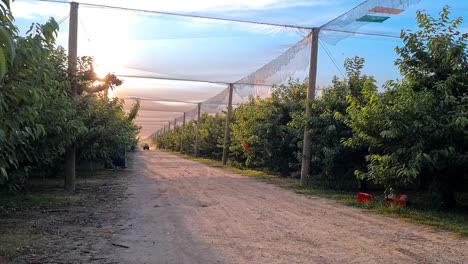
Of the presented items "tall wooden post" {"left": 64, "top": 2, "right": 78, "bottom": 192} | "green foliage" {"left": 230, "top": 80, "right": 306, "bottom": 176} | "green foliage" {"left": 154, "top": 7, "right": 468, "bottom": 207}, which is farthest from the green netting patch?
"tall wooden post" {"left": 64, "top": 2, "right": 78, "bottom": 192}

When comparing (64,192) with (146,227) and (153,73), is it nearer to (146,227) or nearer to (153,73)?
(146,227)

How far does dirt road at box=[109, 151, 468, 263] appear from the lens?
19.5ft

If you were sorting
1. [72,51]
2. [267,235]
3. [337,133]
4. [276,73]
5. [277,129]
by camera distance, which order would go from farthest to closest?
[277,129], [276,73], [337,133], [72,51], [267,235]

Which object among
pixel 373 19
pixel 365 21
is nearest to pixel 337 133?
pixel 365 21

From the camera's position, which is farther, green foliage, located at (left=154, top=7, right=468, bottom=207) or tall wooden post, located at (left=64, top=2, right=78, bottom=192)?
tall wooden post, located at (left=64, top=2, right=78, bottom=192)

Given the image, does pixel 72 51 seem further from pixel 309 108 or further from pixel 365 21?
pixel 365 21

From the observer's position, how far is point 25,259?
18.3 ft

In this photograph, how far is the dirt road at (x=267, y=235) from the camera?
234 inches

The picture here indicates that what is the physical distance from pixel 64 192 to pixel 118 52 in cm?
560

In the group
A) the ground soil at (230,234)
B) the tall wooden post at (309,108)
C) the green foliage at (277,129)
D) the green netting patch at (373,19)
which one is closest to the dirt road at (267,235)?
the ground soil at (230,234)

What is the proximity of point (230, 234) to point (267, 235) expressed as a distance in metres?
0.59

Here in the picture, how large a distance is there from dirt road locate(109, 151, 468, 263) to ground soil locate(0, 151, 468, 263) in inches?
0.5

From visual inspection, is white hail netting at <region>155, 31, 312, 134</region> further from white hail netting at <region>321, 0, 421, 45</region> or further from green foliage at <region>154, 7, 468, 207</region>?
green foliage at <region>154, 7, 468, 207</region>

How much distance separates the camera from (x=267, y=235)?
723cm
